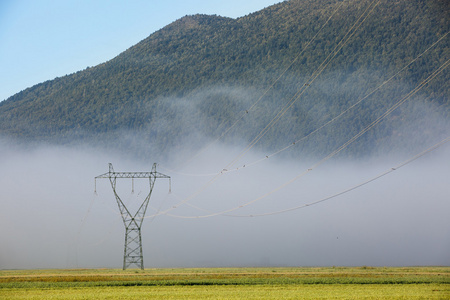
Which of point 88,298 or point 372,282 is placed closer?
point 88,298

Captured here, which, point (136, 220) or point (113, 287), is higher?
point (136, 220)

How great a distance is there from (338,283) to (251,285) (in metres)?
11.8

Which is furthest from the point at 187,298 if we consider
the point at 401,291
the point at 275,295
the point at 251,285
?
the point at 401,291

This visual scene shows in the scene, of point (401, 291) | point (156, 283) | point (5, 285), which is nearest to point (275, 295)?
point (401, 291)

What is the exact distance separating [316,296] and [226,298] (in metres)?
9.14

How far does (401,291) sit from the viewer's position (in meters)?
72.0

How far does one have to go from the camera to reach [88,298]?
65375 millimetres

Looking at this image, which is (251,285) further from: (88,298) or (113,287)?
(88,298)

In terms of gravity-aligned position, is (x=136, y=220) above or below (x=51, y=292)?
above

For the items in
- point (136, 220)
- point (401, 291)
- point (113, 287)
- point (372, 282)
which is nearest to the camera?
point (401, 291)

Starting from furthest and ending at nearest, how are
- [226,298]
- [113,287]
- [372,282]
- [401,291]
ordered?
[372,282] → [113,287] → [401,291] → [226,298]

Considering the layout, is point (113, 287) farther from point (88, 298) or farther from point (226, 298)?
point (226, 298)

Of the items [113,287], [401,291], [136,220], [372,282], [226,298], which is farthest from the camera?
[136,220]

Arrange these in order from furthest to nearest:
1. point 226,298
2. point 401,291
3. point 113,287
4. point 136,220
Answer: point 136,220
point 113,287
point 401,291
point 226,298
